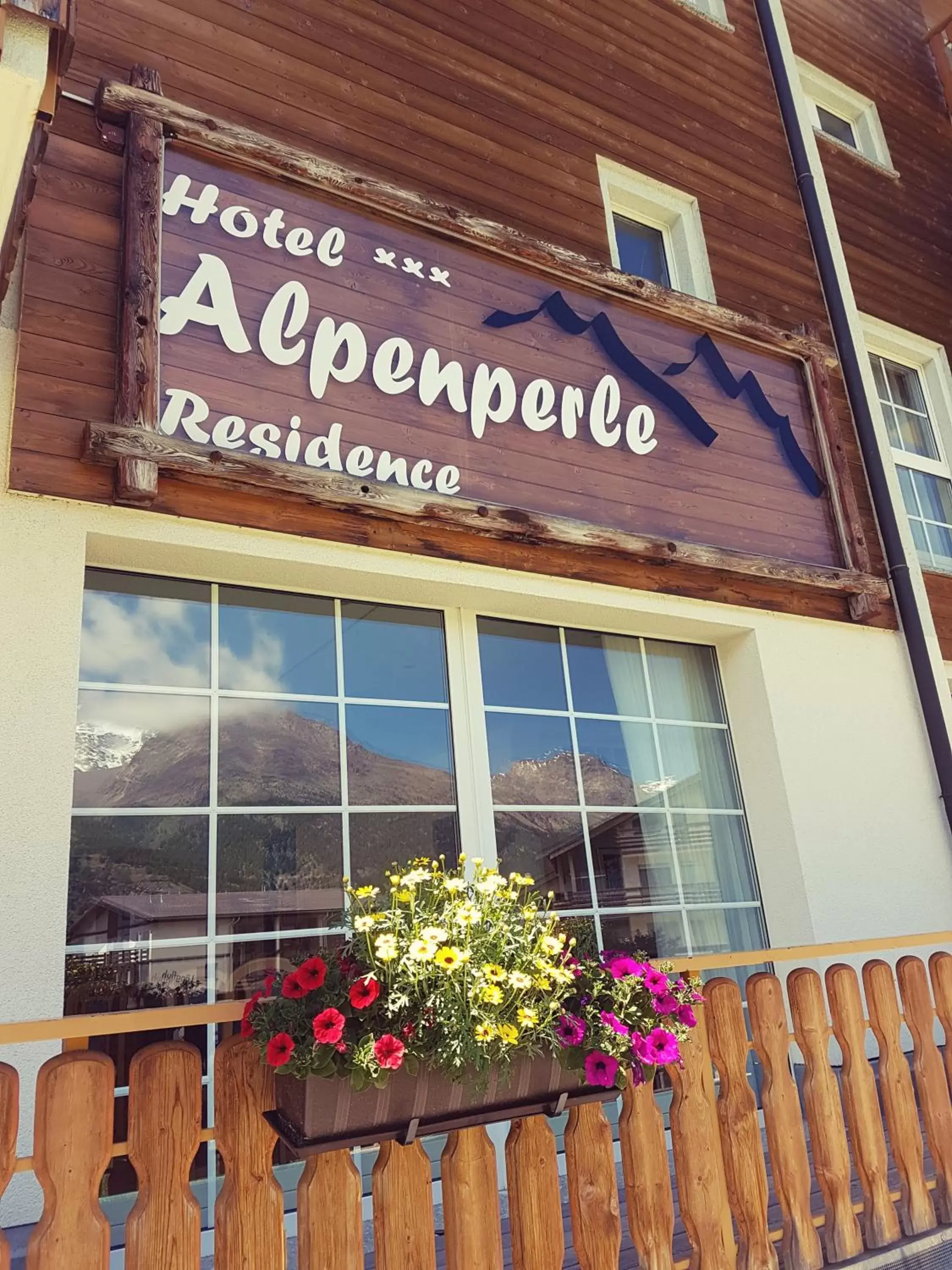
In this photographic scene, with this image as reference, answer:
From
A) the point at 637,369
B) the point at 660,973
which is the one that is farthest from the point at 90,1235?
the point at 637,369

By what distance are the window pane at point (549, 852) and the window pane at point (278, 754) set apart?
2.35ft

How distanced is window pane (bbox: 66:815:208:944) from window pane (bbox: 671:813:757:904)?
210 centimetres

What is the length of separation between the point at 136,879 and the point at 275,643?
3.05ft

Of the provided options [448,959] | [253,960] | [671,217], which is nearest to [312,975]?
[448,959]

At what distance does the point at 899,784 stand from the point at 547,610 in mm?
2083

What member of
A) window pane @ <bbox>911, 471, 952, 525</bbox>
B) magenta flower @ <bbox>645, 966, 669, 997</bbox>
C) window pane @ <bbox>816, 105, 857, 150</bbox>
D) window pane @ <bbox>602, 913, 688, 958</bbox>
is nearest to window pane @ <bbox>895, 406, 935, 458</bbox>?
window pane @ <bbox>911, 471, 952, 525</bbox>

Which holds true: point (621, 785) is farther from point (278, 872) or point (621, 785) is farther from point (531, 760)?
point (278, 872)

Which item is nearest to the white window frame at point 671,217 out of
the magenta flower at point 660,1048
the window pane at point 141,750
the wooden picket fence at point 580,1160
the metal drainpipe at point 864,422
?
the metal drainpipe at point 864,422

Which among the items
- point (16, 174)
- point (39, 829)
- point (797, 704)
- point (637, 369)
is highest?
point (637, 369)

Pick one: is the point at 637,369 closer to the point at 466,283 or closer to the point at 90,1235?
the point at 466,283

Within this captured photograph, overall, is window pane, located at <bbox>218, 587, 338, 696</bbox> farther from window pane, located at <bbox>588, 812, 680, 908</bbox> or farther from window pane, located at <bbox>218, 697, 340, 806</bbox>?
window pane, located at <bbox>588, 812, 680, 908</bbox>

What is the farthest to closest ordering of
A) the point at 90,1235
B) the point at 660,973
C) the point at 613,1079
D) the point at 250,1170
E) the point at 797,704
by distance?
the point at 797,704
the point at 660,973
the point at 613,1079
the point at 250,1170
the point at 90,1235

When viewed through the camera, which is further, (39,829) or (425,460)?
(425,460)

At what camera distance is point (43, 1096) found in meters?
1.59
